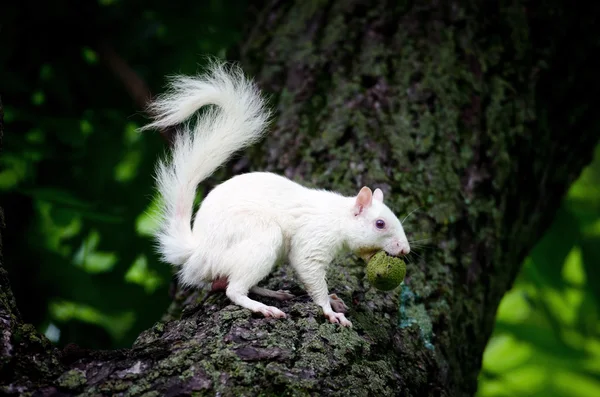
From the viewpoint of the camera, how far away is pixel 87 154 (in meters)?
3.54

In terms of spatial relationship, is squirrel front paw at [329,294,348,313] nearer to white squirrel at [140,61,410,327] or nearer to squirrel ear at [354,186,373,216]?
white squirrel at [140,61,410,327]

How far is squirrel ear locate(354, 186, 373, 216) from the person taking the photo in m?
2.44

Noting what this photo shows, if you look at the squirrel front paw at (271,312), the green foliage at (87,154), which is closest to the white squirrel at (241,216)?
the squirrel front paw at (271,312)

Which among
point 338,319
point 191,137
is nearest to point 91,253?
point 191,137

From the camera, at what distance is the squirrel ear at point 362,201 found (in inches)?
96.0

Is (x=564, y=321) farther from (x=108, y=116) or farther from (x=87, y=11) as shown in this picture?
(x=87, y=11)

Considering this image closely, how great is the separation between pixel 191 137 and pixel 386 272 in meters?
0.99

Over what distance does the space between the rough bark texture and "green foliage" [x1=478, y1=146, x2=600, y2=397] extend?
0.59ft

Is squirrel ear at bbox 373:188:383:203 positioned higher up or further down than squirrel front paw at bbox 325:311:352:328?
higher up

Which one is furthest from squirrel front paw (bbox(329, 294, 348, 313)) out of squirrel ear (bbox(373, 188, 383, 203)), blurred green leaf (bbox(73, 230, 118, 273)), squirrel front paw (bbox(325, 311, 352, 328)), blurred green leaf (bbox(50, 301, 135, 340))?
blurred green leaf (bbox(73, 230, 118, 273))

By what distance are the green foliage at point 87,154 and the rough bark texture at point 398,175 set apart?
0.51 meters

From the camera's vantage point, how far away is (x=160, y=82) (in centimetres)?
389

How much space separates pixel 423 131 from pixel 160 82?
1.69 m

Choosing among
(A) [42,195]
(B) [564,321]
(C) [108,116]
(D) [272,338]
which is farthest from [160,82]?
(B) [564,321]
